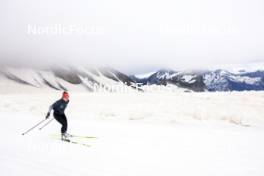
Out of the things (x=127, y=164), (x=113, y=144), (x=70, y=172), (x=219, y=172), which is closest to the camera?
(x=70, y=172)

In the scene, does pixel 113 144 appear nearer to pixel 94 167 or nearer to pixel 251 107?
pixel 94 167

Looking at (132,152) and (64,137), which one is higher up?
(132,152)

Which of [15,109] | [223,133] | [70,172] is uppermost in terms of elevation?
[70,172]

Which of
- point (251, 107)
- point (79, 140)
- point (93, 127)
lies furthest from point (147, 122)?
point (251, 107)

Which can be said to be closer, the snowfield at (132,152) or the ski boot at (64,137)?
the snowfield at (132,152)

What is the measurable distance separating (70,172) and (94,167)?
927 mm

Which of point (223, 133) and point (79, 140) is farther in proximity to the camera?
point (223, 133)

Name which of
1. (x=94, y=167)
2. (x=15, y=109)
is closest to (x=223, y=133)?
(x=94, y=167)

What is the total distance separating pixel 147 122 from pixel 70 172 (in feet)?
44.6

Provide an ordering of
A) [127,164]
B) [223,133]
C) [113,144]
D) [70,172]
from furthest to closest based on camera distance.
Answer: [223,133]
[113,144]
[127,164]
[70,172]

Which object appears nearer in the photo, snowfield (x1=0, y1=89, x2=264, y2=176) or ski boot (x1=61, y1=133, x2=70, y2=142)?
snowfield (x1=0, y1=89, x2=264, y2=176)

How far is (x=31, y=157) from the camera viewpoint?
1046 cm

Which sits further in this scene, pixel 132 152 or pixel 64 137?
pixel 64 137

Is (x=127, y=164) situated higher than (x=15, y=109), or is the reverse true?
(x=127, y=164)
